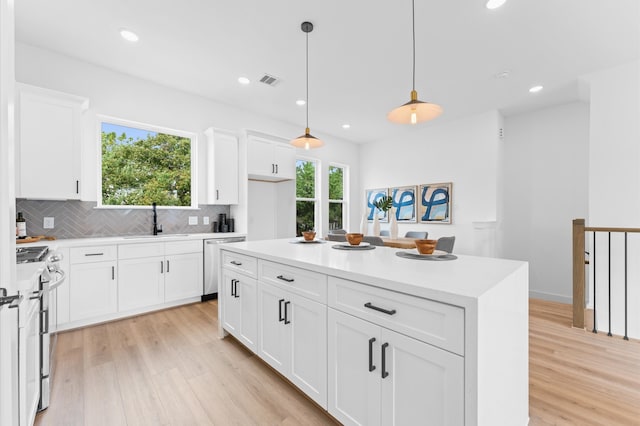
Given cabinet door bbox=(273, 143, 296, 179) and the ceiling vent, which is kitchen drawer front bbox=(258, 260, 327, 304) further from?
cabinet door bbox=(273, 143, 296, 179)

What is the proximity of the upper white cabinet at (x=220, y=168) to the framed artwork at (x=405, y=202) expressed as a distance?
3305mm

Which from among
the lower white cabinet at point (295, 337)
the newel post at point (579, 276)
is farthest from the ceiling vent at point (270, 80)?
the newel post at point (579, 276)

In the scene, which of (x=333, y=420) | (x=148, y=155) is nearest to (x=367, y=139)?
(x=148, y=155)

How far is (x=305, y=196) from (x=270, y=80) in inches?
103

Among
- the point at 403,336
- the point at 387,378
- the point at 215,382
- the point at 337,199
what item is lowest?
the point at 215,382

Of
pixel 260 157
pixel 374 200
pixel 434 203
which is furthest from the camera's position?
pixel 374 200

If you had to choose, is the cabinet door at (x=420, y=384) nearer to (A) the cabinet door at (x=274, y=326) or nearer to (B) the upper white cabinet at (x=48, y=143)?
(A) the cabinet door at (x=274, y=326)

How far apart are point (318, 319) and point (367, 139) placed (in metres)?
5.43

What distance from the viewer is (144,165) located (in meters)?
3.75

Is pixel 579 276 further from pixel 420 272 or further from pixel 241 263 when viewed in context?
pixel 241 263

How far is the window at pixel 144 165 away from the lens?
3436 mm

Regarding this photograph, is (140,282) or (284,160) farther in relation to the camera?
(284,160)

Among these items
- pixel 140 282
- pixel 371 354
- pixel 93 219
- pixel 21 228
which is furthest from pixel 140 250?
pixel 371 354

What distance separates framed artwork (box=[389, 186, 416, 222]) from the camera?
5.52 m
